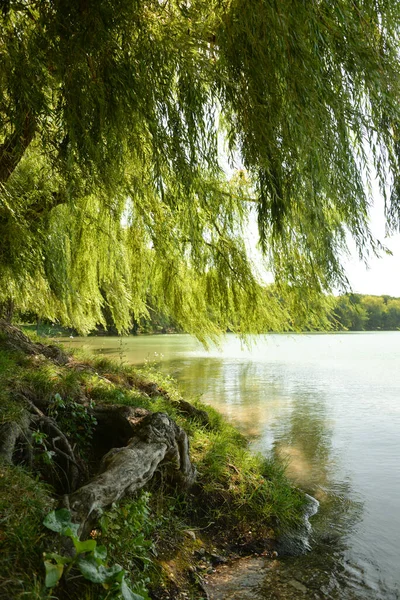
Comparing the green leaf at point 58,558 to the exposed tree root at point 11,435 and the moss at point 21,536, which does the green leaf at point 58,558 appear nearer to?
the moss at point 21,536

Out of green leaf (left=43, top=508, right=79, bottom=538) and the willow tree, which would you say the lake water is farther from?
the willow tree

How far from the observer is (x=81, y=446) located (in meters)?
3.92

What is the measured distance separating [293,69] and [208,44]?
0.65 metres

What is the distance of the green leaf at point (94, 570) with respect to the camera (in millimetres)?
1968

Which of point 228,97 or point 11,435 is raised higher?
point 228,97

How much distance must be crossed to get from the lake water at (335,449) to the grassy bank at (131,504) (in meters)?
0.49

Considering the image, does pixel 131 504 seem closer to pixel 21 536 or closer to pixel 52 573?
pixel 21 536

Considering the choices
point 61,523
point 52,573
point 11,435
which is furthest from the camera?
point 11,435

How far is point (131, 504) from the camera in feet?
9.58

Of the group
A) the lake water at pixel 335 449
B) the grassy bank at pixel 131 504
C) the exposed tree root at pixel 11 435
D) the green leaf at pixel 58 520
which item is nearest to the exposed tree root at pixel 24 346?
the grassy bank at pixel 131 504

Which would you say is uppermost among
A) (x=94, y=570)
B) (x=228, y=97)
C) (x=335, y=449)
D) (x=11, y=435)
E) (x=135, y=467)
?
(x=228, y=97)

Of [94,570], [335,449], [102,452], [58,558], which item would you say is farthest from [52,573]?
[335,449]

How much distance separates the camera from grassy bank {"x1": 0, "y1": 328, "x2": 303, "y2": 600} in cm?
208

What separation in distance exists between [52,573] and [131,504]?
108cm
